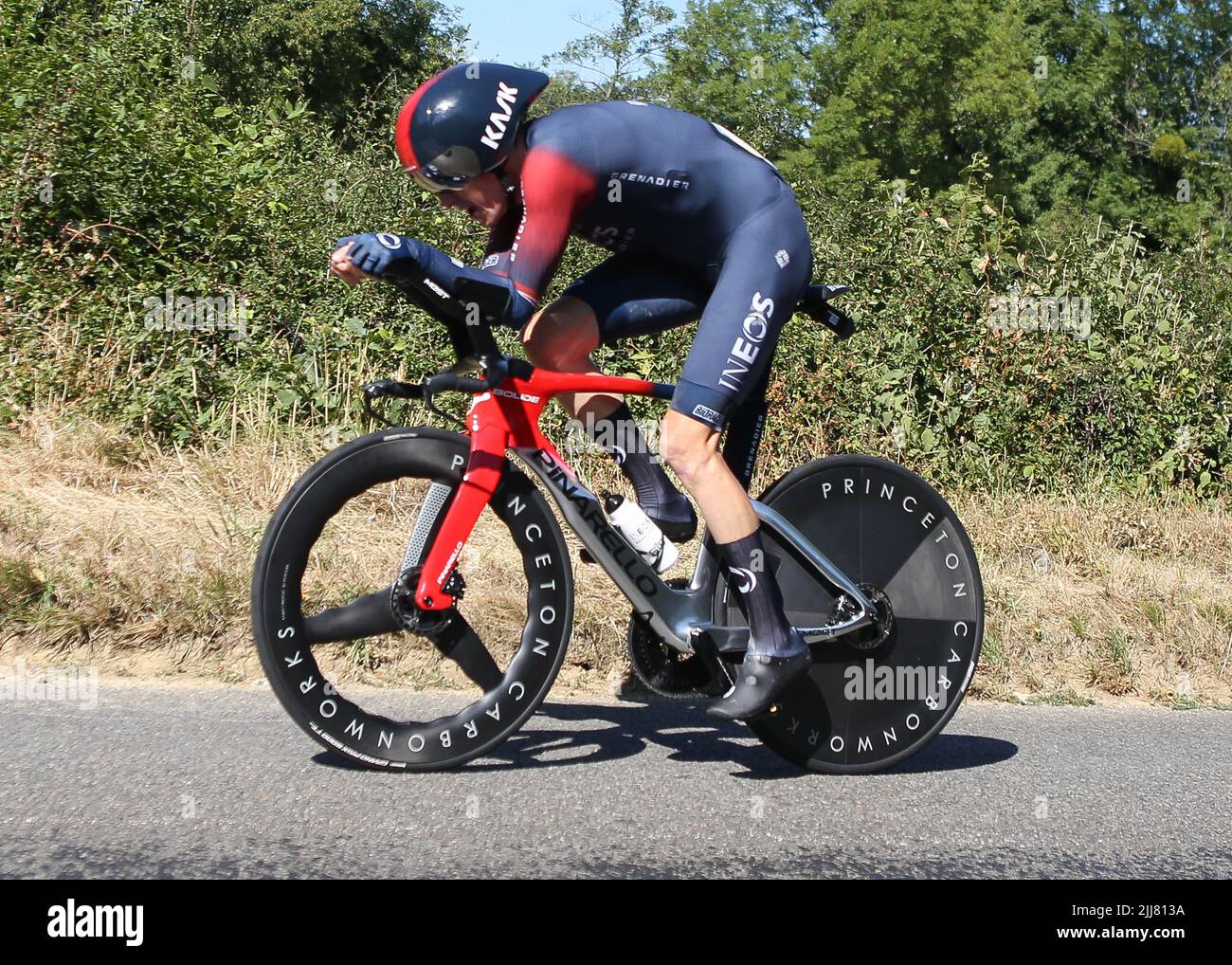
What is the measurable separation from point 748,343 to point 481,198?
2.72ft

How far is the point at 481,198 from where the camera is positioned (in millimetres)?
3637

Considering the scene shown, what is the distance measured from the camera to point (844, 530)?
13.9 ft

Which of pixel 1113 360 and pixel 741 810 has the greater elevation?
pixel 1113 360

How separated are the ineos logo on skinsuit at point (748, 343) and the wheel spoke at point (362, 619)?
111cm

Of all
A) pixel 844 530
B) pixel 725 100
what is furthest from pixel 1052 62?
pixel 844 530

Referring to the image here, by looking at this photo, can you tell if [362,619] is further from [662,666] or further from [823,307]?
[823,307]

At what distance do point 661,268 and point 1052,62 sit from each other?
141ft

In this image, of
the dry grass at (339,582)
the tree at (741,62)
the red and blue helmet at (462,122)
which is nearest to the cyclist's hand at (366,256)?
the red and blue helmet at (462,122)

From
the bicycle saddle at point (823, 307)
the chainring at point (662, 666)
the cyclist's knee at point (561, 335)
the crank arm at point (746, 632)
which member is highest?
the bicycle saddle at point (823, 307)

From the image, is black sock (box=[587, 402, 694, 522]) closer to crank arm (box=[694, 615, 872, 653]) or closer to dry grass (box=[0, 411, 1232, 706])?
crank arm (box=[694, 615, 872, 653])

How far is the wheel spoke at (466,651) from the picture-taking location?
12.3ft

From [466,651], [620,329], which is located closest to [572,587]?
[466,651]

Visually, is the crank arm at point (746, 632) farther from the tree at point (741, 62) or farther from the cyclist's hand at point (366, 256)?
the tree at point (741, 62)
